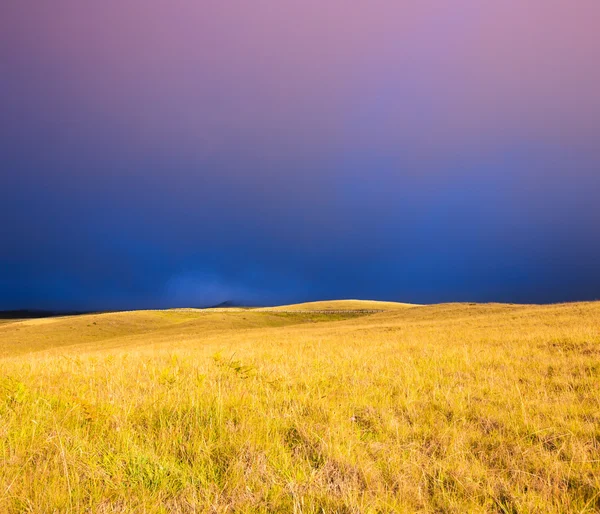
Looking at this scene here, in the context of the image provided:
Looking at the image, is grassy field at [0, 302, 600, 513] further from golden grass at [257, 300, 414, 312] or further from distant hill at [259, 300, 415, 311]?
distant hill at [259, 300, 415, 311]

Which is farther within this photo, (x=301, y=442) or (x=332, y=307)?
(x=332, y=307)

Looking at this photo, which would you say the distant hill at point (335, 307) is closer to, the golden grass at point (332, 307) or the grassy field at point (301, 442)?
the golden grass at point (332, 307)

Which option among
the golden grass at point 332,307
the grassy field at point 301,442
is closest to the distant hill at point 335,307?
the golden grass at point 332,307

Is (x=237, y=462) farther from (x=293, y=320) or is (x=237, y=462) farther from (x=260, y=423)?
(x=293, y=320)

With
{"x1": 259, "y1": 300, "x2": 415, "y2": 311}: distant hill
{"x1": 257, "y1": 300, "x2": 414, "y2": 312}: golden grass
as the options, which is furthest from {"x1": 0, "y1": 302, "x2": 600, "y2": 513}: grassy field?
{"x1": 259, "y1": 300, "x2": 415, "y2": 311}: distant hill

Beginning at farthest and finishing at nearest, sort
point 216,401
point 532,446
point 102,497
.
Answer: point 216,401, point 532,446, point 102,497

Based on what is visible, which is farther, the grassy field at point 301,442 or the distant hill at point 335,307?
the distant hill at point 335,307

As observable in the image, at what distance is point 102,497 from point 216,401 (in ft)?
5.89

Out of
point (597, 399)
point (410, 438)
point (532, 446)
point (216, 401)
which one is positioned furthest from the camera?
point (597, 399)

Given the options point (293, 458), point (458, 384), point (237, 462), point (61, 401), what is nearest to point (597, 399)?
point (458, 384)

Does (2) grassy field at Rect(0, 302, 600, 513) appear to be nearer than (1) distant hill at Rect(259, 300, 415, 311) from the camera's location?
Yes

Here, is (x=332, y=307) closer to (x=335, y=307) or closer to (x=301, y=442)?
(x=335, y=307)

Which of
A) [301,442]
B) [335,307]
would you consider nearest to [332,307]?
[335,307]

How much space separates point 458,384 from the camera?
5430mm
